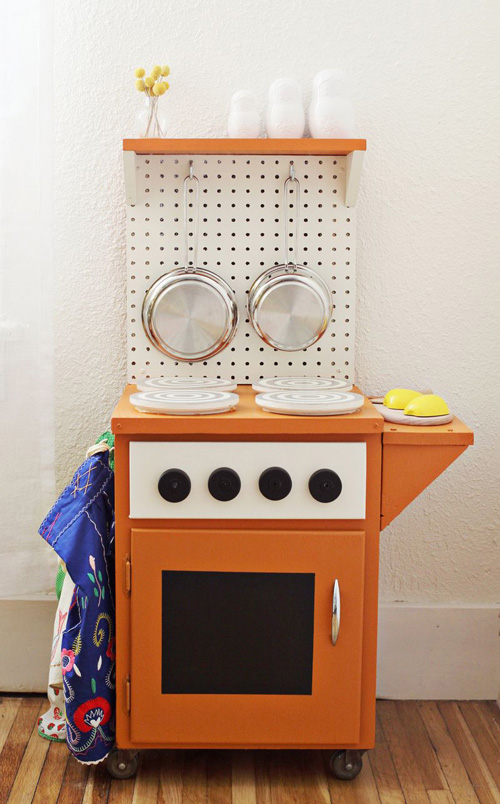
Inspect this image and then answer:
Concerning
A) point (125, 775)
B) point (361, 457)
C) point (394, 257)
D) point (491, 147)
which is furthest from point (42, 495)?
point (491, 147)

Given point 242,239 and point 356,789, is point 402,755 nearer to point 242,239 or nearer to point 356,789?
point 356,789

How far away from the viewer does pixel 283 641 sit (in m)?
1.63

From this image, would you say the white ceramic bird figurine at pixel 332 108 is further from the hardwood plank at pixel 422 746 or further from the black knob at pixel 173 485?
the hardwood plank at pixel 422 746

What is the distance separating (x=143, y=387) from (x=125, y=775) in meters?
0.87

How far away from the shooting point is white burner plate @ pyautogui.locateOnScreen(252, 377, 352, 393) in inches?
68.0

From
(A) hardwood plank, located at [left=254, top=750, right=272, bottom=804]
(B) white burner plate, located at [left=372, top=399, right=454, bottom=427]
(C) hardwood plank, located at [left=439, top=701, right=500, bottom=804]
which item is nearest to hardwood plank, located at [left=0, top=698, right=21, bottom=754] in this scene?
(A) hardwood plank, located at [left=254, top=750, right=272, bottom=804]

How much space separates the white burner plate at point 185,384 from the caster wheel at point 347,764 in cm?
86

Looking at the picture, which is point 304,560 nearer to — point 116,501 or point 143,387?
point 116,501

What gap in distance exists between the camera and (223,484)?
1562 millimetres

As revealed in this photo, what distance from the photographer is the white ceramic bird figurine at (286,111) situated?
5.80 feet

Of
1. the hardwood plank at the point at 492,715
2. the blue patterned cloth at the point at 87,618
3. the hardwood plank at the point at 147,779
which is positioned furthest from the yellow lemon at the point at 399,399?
the hardwood plank at the point at 147,779

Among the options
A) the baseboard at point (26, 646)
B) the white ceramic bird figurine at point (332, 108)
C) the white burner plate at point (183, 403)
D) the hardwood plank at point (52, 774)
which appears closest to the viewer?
the white burner plate at point (183, 403)

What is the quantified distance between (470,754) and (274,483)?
870 millimetres

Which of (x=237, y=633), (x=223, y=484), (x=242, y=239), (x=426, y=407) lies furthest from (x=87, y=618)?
(x=242, y=239)
